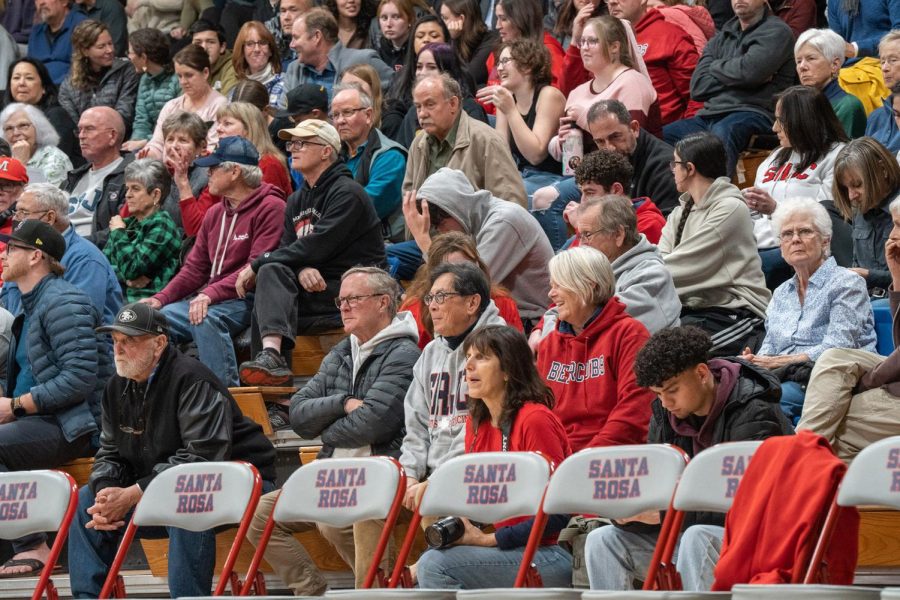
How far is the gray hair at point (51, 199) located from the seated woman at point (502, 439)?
302 centimetres

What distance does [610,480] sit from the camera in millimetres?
4402

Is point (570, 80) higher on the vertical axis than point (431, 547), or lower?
higher

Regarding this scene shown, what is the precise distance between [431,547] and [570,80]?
425 centimetres

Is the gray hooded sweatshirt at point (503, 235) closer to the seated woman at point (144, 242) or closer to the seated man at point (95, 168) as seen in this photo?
the seated woman at point (144, 242)

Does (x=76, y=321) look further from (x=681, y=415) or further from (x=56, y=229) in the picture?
(x=681, y=415)

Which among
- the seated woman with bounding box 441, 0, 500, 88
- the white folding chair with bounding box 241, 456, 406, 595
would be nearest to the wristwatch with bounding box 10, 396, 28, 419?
the white folding chair with bounding box 241, 456, 406, 595

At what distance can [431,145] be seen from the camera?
7.54 metres

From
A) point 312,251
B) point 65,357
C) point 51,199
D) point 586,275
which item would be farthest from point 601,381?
point 51,199

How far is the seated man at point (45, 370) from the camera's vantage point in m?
6.43

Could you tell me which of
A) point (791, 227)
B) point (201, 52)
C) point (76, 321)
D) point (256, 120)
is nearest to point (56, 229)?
point (76, 321)

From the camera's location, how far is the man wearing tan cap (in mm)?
7141

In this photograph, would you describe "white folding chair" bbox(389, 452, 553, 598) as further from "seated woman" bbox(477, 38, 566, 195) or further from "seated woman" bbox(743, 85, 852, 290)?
"seated woman" bbox(477, 38, 566, 195)

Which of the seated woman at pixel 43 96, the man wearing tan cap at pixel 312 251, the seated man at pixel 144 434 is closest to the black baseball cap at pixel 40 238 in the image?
the man wearing tan cap at pixel 312 251

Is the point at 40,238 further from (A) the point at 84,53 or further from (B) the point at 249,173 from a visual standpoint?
(A) the point at 84,53
